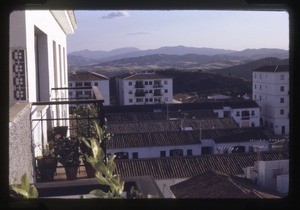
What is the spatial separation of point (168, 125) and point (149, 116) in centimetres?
445

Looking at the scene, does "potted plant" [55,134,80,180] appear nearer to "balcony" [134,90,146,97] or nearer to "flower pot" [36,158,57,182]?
"flower pot" [36,158,57,182]

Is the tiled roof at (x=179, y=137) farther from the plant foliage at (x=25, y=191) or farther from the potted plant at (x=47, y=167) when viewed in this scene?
the plant foliage at (x=25, y=191)

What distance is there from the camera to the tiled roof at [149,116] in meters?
32.3

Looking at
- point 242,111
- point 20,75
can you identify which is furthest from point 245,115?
point 20,75

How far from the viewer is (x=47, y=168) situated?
4211 millimetres

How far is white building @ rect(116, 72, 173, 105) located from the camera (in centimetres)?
3506

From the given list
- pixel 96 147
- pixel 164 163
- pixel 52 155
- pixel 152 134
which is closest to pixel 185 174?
pixel 164 163

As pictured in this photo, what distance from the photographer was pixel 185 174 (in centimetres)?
1819

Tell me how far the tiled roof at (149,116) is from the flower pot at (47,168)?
27.5 metres

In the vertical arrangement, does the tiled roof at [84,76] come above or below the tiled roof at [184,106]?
above

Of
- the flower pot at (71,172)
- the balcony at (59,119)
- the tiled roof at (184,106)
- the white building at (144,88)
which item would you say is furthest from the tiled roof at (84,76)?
the flower pot at (71,172)

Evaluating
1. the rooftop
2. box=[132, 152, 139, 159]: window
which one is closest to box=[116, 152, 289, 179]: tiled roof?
box=[132, 152, 139, 159]: window

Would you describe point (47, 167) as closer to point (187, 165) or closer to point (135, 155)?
point (187, 165)

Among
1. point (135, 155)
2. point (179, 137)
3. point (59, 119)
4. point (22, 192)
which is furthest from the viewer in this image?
point (179, 137)
